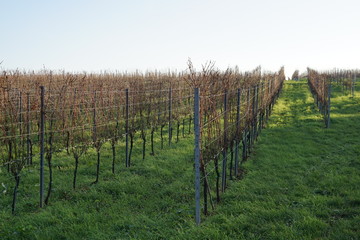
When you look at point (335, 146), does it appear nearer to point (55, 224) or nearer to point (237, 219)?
point (237, 219)

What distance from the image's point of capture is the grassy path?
4.56 metres

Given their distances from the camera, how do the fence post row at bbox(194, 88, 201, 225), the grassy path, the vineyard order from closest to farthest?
the grassy path < the fence post row at bbox(194, 88, 201, 225) < the vineyard

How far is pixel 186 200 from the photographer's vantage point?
5.93 meters

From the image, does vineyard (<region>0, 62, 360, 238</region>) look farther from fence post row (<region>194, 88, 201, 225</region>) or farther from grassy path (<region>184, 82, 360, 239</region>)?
grassy path (<region>184, 82, 360, 239</region>)

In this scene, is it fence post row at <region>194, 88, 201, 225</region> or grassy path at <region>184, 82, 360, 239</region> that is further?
fence post row at <region>194, 88, 201, 225</region>

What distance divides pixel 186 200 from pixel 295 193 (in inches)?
80.9

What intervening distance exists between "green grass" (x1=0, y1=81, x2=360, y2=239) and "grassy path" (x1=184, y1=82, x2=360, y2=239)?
0.02 m

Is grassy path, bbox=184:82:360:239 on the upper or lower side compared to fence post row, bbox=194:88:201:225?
lower

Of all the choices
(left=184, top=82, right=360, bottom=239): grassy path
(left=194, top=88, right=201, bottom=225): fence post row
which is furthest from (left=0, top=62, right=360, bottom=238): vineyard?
(left=184, top=82, right=360, bottom=239): grassy path

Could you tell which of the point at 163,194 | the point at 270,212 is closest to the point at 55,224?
the point at 163,194

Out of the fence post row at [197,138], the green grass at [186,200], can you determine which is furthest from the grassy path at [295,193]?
the fence post row at [197,138]

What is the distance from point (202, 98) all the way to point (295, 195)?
2.61 meters

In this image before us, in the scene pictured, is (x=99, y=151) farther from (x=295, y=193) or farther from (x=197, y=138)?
(x=295, y=193)

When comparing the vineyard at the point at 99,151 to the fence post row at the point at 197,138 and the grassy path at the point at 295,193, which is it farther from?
the grassy path at the point at 295,193
